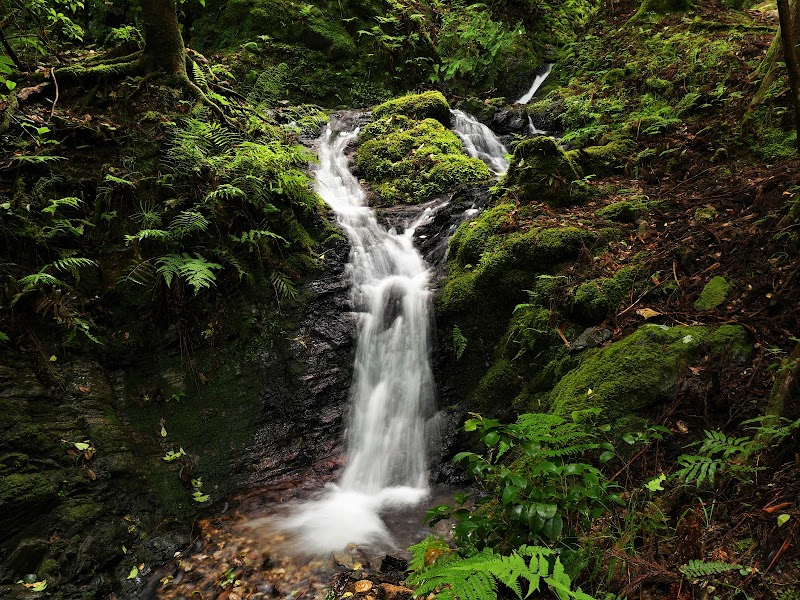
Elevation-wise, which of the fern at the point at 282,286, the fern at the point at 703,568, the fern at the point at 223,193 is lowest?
the fern at the point at 703,568

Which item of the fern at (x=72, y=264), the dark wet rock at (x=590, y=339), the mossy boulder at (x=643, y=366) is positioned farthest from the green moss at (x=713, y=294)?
the fern at (x=72, y=264)

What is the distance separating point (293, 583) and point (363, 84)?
41.5 ft

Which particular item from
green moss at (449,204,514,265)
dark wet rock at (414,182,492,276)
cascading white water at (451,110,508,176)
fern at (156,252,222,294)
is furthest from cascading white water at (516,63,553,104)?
fern at (156,252,222,294)

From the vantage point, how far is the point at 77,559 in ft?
12.1

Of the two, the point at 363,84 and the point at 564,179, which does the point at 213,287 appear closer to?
the point at 564,179

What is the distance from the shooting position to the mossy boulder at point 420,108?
34.0ft

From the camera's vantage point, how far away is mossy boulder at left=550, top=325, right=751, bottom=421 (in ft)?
10.2

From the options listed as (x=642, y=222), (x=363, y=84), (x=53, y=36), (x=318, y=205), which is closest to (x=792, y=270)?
(x=642, y=222)

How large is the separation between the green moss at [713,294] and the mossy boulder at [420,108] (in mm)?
8140

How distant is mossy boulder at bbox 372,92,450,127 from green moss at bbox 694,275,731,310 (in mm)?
8140

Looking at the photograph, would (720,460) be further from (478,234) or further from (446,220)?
(446,220)

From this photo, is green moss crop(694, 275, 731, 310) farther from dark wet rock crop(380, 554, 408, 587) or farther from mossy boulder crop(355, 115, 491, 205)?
mossy boulder crop(355, 115, 491, 205)

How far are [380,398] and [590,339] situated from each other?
2.74 metres

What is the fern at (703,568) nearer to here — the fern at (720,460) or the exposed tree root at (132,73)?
the fern at (720,460)
